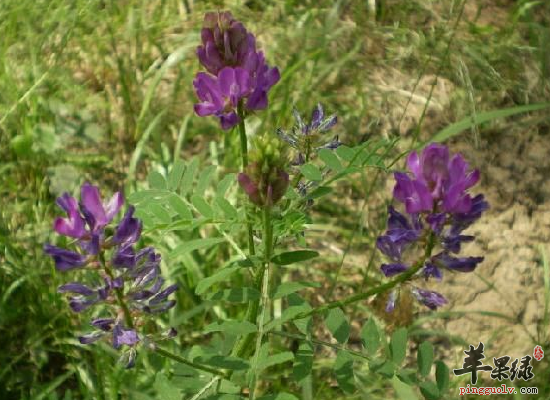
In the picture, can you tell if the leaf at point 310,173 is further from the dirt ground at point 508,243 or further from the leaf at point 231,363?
the dirt ground at point 508,243

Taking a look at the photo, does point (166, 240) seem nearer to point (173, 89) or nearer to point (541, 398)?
point (173, 89)

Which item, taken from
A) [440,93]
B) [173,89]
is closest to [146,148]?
[173,89]

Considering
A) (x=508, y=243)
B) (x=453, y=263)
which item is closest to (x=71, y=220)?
(x=453, y=263)

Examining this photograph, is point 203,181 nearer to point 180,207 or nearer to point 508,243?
point 180,207

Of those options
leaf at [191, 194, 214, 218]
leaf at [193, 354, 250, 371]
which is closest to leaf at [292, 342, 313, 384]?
leaf at [193, 354, 250, 371]

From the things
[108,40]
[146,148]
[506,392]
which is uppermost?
[108,40]

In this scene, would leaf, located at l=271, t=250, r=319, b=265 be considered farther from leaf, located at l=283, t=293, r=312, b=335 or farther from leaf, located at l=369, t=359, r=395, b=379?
leaf, located at l=369, t=359, r=395, b=379
